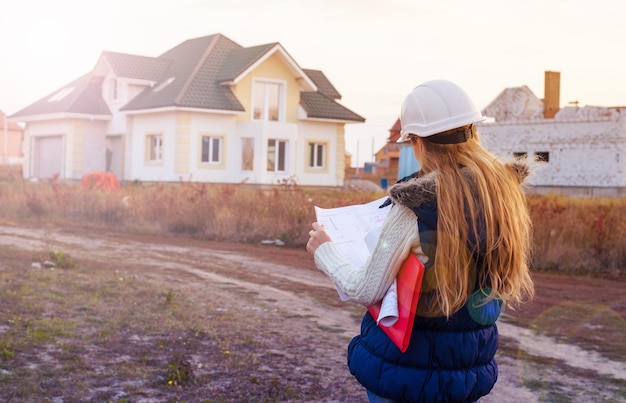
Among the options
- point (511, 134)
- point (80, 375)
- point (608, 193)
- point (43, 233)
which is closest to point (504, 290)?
point (80, 375)

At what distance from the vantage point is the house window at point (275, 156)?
1436 inches

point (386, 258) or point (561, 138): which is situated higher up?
point (561, 138)

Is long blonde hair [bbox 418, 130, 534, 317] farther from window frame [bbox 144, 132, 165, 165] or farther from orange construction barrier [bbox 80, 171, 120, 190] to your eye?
window frame [bbox 144, 132, 165, 165]

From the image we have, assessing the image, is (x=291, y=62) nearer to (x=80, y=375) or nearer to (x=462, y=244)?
(x=80, y=375)

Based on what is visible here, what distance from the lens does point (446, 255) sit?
2562 mm

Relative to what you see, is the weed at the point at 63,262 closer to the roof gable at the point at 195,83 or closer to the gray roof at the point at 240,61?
the roof gable at the point at 195,83

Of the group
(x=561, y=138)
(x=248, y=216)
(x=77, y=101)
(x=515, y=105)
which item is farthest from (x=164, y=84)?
(x=248, y=216)

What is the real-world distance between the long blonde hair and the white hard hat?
0.21ft

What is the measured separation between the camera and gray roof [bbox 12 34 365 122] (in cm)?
3566

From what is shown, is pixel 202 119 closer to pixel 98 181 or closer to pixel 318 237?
pixel 98 181

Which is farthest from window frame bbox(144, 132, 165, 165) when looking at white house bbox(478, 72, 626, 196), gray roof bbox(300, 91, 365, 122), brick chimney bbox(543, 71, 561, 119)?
brick chimney bbox(543, 71, 561, 119)

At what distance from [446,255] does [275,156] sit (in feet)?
112

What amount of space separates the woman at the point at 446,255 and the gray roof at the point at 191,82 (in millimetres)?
32234

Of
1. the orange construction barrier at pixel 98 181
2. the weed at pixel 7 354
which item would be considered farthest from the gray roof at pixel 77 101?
the weed at pixel 7 354
